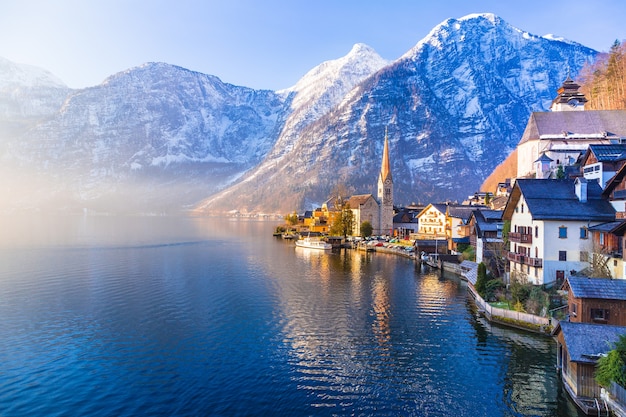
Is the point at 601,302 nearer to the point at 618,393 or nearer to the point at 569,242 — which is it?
the point at 618,393

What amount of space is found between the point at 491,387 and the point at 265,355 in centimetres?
1679

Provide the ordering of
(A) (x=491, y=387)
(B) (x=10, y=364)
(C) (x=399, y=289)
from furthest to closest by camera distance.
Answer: (C) (x=399, y=289)
(B) (x=10, y=364)
(A) (x=491, y=387)

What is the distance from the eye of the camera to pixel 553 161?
8650 centimetres

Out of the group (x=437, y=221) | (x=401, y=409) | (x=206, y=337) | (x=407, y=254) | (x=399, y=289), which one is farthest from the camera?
(x=437, y=221)

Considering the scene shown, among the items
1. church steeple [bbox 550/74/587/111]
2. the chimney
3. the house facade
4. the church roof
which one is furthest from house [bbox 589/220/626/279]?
the church roof

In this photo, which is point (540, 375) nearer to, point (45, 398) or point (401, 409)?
point (401, 409)

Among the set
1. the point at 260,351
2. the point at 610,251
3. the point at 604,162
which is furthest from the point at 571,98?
the point at 260,351

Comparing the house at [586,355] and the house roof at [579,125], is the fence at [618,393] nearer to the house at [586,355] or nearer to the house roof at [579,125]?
the house at [586,355]

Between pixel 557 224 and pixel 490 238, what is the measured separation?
75.7ft

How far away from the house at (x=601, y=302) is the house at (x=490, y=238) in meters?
26.8

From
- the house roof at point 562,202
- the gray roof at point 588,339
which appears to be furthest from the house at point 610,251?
the gray roof at point 588,339

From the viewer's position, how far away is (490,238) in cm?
6756

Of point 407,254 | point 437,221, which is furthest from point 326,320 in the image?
point 437,221

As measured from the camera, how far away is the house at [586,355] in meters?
24.8
